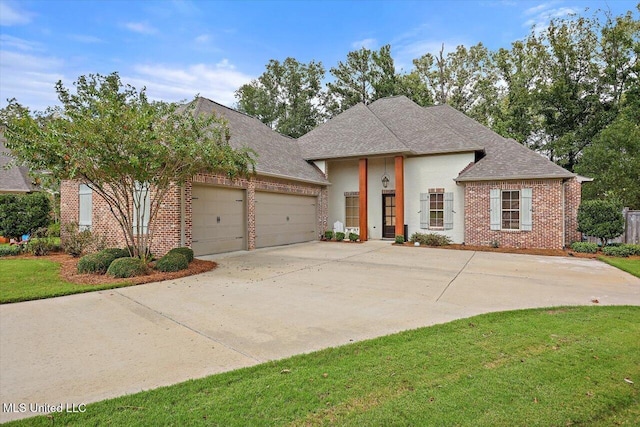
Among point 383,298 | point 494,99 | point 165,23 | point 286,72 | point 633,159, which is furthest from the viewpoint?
point 286,72

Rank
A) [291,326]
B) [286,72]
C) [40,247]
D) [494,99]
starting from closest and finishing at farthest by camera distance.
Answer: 1. [291,326]
2. [40,247]
3. [494,99]
4. [286,72]

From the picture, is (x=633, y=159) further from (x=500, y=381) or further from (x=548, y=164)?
(x=500, y=381)

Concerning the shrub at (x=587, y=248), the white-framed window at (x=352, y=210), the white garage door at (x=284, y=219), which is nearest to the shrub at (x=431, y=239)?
the white-framed window at (x=352, y=210)

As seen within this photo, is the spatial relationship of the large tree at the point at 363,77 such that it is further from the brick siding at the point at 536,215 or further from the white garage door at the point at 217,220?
the white garage door at the point at 217,220

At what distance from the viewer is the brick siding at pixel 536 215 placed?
12.8m

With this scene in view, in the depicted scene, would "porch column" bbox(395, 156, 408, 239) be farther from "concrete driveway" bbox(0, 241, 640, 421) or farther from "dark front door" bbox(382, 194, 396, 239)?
"concrete driveway" bbox(0, 241, 640, 421)

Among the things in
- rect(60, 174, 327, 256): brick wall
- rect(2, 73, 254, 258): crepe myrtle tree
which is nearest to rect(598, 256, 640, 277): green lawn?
rect(2, 73, 254, 258): crepe myrtle tree

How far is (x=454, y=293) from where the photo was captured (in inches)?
251

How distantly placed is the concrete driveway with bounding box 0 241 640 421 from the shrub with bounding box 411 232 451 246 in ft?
15.6

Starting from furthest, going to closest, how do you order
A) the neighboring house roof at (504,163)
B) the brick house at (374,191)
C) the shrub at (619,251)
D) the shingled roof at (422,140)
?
the shingled roof at (422,140)
the neighboring house roof at (504,163)
the brick house at (374,191)
the shrub at (619,251)

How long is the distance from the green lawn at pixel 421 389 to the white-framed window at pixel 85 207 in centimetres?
1092

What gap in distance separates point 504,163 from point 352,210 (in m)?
7.03

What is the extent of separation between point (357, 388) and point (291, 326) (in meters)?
1.86

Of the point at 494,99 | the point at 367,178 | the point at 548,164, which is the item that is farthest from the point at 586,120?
the point at 367,178
